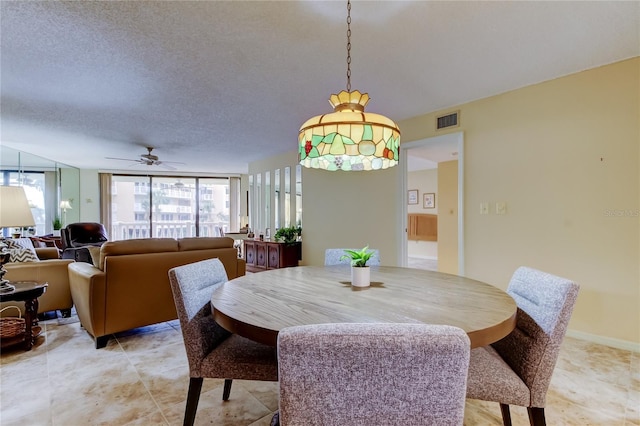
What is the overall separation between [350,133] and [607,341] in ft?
9.42

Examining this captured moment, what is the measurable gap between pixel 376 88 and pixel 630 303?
9.17 ft

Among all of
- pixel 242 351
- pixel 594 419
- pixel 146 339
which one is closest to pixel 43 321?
pixel 146 339

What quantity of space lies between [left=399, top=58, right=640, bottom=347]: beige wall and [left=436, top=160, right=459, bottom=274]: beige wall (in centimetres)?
186

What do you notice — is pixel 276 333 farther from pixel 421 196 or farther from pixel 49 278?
pixel 421 196

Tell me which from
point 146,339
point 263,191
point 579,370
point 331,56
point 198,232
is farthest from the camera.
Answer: point 198,232

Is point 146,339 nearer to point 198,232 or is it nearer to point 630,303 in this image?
point 630,303

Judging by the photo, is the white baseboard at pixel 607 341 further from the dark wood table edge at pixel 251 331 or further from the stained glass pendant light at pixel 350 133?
the dark wood table edge at pixel 251 331

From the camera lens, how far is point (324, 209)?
5336 mm

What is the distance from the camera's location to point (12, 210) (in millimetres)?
2471

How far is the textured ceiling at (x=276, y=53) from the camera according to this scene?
6.24 feet

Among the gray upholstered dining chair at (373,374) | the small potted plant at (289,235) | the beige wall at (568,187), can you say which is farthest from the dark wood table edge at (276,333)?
the small potted plant at (289,235)

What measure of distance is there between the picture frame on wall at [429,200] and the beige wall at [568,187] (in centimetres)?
466

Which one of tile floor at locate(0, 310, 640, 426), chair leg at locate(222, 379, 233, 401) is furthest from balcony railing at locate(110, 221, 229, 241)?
chair leg at locate(222, 379, 233, 401)

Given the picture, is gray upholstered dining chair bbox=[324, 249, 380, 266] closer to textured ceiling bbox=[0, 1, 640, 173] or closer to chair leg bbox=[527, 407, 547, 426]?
chair leg bbox=[527, 407, 547, 426]
